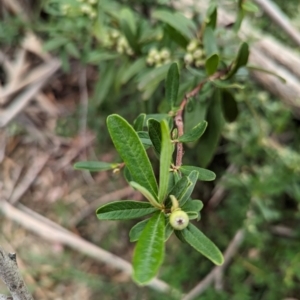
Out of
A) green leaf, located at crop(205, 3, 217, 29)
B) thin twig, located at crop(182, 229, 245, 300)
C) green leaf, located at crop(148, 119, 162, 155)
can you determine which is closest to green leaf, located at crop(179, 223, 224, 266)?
green leaf, located at crop(148, 119, 162, 155)

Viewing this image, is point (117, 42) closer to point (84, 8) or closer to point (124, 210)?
point (84, 8)

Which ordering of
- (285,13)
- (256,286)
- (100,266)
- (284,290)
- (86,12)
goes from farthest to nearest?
(100,266)
(285,13)
(256,286)
(284,290)
(86,12)

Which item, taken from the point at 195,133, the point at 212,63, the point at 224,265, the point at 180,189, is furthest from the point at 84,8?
the point at 224,265

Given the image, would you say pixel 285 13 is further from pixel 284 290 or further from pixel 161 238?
pixel 161 238

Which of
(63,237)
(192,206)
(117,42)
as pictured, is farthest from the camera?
(63,237)

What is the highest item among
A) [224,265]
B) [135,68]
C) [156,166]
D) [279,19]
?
[279,19]

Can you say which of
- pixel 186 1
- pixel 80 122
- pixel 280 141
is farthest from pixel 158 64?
pixel 80 122
